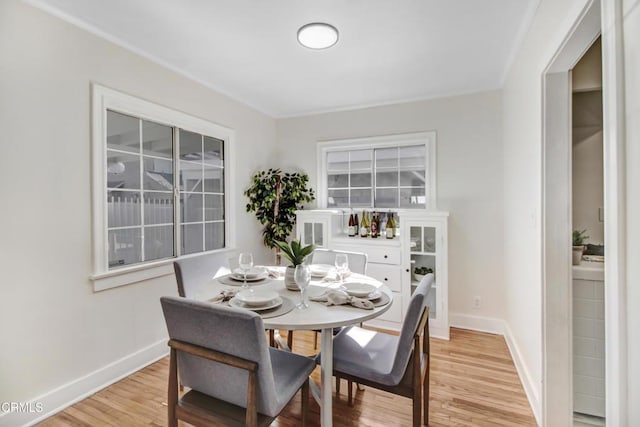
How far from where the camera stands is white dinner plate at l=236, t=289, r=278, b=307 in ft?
4.95

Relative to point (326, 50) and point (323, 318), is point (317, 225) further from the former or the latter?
point (323, 318)

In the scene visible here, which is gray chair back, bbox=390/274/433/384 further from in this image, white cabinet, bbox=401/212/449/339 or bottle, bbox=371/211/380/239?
bottle, bbox=371/211/380/239

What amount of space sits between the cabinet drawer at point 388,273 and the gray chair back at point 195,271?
5.11ft

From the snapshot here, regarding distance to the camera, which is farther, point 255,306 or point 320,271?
point 320,271

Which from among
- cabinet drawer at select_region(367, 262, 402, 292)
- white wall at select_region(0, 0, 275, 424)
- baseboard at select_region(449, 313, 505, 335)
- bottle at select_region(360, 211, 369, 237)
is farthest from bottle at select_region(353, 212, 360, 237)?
white wall at select_region(0, 0, 275, 424)

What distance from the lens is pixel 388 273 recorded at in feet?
10.6

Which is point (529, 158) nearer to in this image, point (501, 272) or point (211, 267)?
point (501, 272)

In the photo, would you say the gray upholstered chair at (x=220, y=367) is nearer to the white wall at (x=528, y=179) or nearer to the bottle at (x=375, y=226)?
the white wall at (x=528, y=179)

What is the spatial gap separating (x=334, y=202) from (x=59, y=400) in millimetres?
3053

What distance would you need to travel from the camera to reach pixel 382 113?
3.62 meters

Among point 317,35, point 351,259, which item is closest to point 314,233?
point 351,259

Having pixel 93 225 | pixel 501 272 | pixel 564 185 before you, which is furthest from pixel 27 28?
pixel 501 272

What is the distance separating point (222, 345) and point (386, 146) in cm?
303

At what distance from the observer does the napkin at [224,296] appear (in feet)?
5.42
